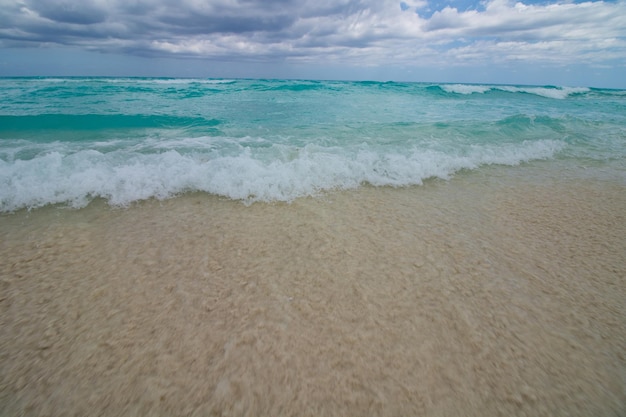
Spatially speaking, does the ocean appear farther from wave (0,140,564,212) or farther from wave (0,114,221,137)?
wave (0,114,221,137)

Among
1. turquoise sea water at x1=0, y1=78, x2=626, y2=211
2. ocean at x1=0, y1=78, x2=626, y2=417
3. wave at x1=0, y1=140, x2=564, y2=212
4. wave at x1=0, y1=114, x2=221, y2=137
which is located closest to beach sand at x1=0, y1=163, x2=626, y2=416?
ocean at x1=0, y1=78, x2=626, y2=417

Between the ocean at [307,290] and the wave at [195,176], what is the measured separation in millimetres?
29

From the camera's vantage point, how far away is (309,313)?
189cm

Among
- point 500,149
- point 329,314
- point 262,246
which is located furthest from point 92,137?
point 500,149

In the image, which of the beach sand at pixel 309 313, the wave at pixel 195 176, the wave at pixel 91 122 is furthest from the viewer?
the wave at pixel 91 122

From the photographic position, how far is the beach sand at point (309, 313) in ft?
4.64

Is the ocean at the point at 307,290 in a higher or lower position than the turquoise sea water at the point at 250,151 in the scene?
lower

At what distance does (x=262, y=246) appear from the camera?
2598 mm

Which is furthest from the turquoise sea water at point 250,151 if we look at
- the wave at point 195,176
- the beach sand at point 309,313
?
the beach sand at point 309,313

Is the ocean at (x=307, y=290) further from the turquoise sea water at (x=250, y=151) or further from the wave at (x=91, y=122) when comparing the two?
the wave at (x=91, y=122)

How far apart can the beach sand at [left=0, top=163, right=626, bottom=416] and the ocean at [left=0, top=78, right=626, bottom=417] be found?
0.01 meters

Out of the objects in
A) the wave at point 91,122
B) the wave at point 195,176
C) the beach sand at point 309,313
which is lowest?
the beach sand at point 309,313

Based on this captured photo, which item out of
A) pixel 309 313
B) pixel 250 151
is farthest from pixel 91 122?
pixel 309 313

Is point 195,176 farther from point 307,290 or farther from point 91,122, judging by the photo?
point 91,122
